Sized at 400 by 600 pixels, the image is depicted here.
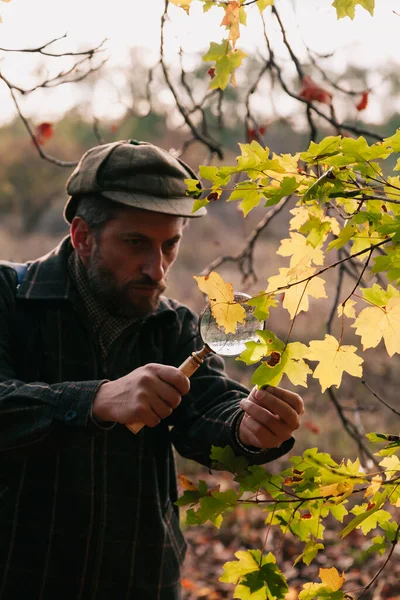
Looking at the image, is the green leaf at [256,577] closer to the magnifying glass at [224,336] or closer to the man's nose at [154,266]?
the magnifying glass at [224,336]

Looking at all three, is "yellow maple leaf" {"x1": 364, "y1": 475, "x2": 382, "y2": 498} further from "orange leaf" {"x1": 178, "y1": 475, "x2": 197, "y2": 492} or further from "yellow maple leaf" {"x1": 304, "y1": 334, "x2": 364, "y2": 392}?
"orange leaf" {"x1": 178, "y1": 475, "x2": 197, "y2": 492}

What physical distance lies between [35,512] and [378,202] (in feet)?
4.47

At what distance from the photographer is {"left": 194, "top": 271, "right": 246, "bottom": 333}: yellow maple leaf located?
1387mm

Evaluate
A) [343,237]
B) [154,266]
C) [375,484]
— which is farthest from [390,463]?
[154,266]

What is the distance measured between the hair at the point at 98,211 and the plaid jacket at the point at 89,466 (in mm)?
180

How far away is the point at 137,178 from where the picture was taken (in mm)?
2211

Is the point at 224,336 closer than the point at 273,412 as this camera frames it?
Yes

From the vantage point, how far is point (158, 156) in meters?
2.26

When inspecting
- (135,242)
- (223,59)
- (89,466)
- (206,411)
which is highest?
(223,59)

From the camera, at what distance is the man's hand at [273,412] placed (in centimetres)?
171

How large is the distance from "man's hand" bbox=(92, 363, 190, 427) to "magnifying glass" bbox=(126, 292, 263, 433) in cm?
3

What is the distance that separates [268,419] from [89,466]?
66 cm

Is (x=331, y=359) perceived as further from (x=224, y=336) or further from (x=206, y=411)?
(x=206, y=411)

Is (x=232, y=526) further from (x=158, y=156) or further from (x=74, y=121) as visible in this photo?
(x=74, y=121)
